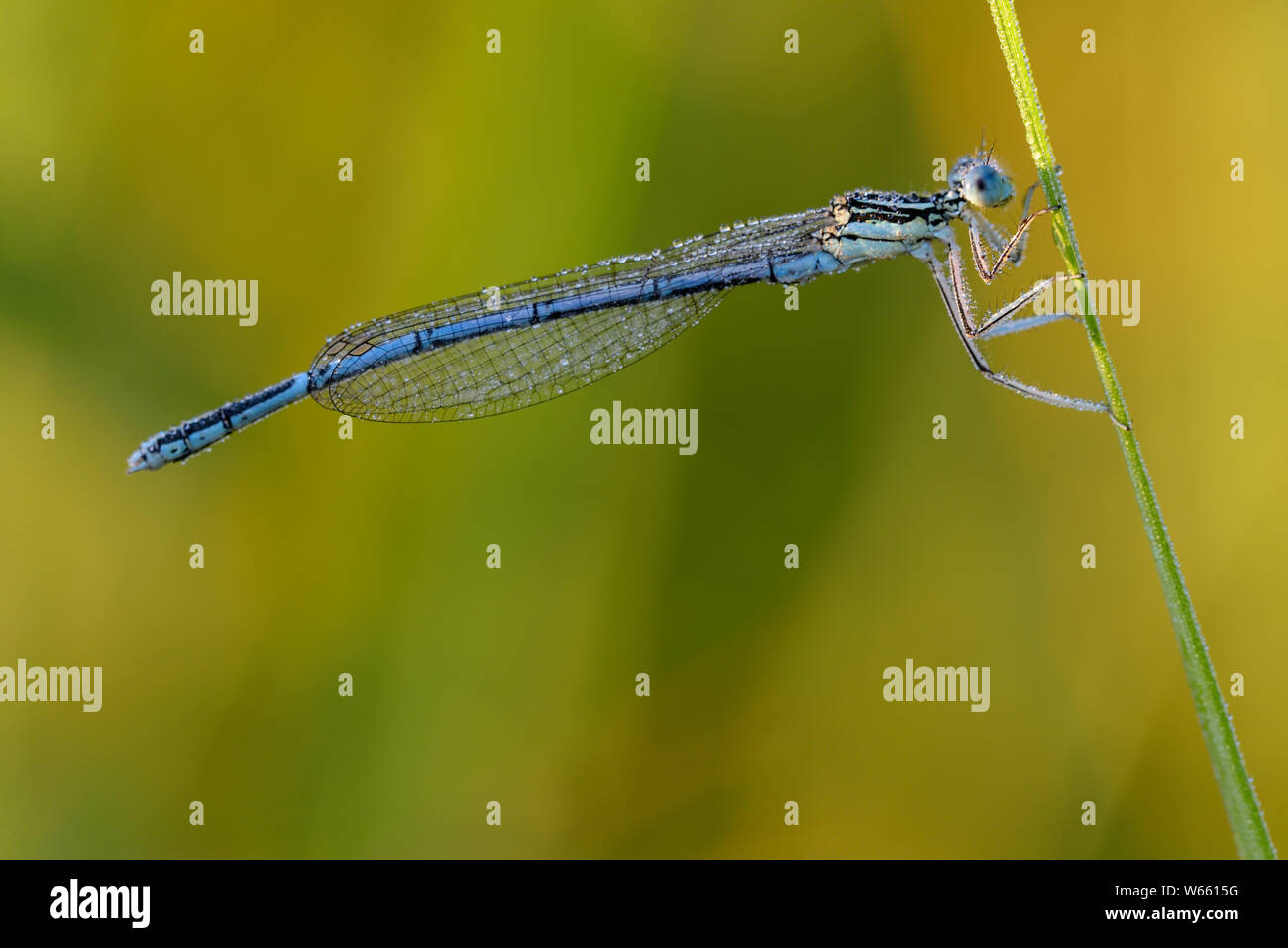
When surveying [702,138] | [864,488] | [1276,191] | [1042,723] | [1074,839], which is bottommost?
[1074,839]

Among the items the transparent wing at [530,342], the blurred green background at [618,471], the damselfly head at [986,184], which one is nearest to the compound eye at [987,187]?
the damselfly head at [986,184]

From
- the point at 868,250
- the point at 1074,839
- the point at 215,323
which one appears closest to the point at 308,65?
the point at 215,323

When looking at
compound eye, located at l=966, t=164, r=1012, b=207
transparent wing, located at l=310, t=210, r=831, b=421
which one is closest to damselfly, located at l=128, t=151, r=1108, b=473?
transparent wing, located at l=310, t=210, r=831, b=421

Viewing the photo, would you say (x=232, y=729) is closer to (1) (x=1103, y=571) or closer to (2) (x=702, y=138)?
(2) (x=702, y=138)

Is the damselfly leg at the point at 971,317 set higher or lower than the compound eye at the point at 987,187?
lower

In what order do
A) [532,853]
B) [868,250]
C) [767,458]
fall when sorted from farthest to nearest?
1. [767,458]
2. [532,853]
3. [868,250]

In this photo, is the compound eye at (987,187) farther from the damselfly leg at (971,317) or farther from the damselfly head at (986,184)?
the damselfly leg at (971,317)

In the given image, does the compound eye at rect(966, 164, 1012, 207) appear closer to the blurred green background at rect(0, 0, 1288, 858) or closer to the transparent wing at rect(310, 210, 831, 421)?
the blurred green background at rect(0, 0, 1288, 858)
